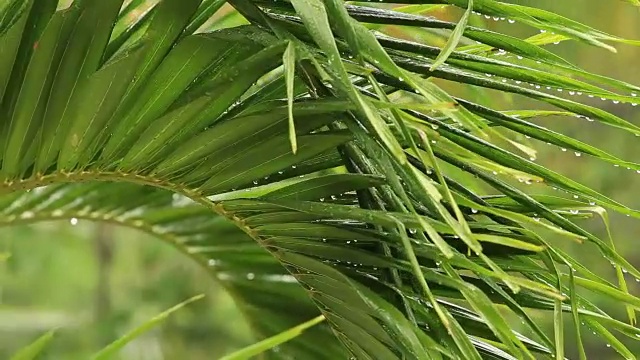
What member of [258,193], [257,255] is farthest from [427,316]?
[257,255]

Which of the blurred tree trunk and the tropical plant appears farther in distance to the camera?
the blurred tree trunk

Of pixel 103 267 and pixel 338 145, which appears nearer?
pixel 338 145

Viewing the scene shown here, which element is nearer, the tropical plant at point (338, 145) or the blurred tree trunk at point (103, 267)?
the tropical plant at point (338, 145)

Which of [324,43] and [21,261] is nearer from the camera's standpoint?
[324,43]

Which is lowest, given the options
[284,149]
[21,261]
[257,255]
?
[21,261]

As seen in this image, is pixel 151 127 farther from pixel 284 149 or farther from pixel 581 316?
pixel 581 316

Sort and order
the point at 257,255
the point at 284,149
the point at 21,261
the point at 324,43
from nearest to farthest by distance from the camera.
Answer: the point at 324,43 < the point at 284,149 < the point at 257,255 < the point at 21,261

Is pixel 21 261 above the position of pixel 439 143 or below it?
below

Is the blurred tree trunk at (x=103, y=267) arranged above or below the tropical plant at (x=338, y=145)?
below
